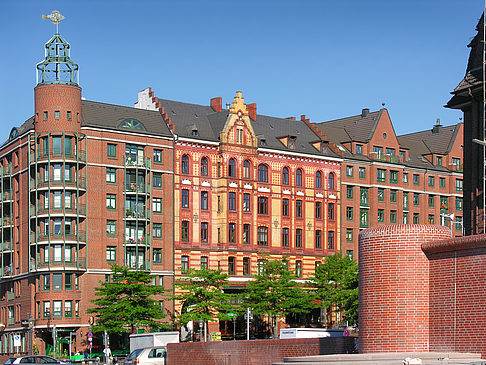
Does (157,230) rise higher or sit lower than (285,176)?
lower

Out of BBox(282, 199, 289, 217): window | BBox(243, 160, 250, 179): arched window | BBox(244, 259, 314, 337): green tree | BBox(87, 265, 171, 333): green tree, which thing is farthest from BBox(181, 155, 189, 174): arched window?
BBox(87, 265, 171, 333): green tree

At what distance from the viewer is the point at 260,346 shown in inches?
1455

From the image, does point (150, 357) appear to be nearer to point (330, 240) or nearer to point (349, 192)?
point (330, 240)

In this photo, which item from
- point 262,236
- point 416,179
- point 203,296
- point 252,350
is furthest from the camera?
point 416,179

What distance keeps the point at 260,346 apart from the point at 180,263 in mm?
50660

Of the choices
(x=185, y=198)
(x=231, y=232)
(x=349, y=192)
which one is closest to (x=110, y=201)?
(x=185, y=198)

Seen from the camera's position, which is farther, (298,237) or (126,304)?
(298,237)

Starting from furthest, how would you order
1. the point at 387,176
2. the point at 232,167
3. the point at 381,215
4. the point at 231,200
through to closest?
the point at 387,176
the point at 381,215
the point at 232,167
the point at 231,200

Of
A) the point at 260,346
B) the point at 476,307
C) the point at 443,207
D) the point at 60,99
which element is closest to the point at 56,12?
the point at 60,99

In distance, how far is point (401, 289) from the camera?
27.4m

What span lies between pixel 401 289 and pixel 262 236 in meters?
65.4

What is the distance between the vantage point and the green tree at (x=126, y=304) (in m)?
76.9

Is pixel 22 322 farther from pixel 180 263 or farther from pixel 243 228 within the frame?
pixel 243 228

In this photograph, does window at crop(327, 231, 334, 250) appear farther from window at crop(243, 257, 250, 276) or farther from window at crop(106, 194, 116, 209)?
window at crop(106, 194, 116, 209)
